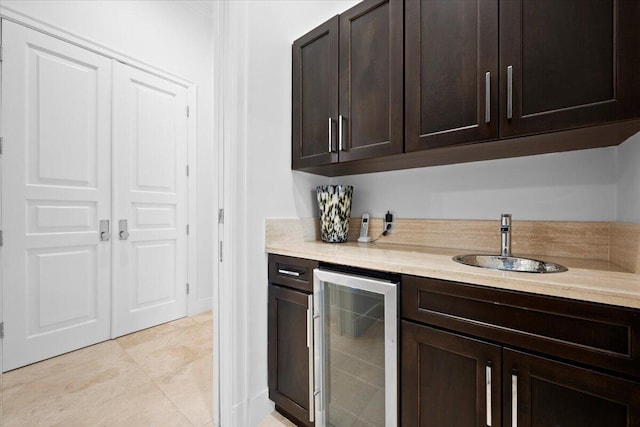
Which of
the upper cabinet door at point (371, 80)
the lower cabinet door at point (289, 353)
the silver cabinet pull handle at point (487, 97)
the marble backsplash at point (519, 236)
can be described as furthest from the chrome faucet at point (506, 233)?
the lower cabinet door at point (289, 353)

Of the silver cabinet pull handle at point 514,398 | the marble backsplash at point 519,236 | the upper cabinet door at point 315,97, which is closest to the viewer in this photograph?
the silver cabinet pull handle at point 514,398

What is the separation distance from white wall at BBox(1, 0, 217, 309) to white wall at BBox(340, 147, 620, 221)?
127cm

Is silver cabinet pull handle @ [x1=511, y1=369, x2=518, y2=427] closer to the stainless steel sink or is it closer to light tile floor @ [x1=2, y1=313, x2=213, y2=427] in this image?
the stainless steel sink

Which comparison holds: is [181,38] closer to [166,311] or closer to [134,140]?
[134,140]

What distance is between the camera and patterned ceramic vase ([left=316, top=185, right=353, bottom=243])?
172cm

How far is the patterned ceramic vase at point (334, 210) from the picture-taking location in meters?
1.72

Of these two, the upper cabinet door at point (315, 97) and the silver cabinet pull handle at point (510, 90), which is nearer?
the silver cabinet pull handle at point (510, 90)

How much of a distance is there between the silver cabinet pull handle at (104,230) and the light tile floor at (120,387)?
87 cm

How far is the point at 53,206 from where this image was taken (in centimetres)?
210

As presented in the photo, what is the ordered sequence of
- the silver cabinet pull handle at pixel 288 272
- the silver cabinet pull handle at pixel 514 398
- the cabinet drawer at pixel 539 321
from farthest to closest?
the silver cabinet pull handle at pixel 288 272, the silver cabinet pull handle at pixel 514 398, the cabinet drawer at pixel 539 321

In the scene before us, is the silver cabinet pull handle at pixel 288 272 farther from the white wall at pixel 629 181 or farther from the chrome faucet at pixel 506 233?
the white wall at pixel 629 181

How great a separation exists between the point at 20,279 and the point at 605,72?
10.8ft

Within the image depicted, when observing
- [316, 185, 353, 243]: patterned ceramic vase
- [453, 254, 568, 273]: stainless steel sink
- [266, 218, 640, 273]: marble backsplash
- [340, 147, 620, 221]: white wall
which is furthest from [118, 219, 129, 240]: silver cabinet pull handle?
[453, 254, 568, 273]: stainless steel sink

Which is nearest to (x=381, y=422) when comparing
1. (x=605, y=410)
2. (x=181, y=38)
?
(x=605, y=410)
